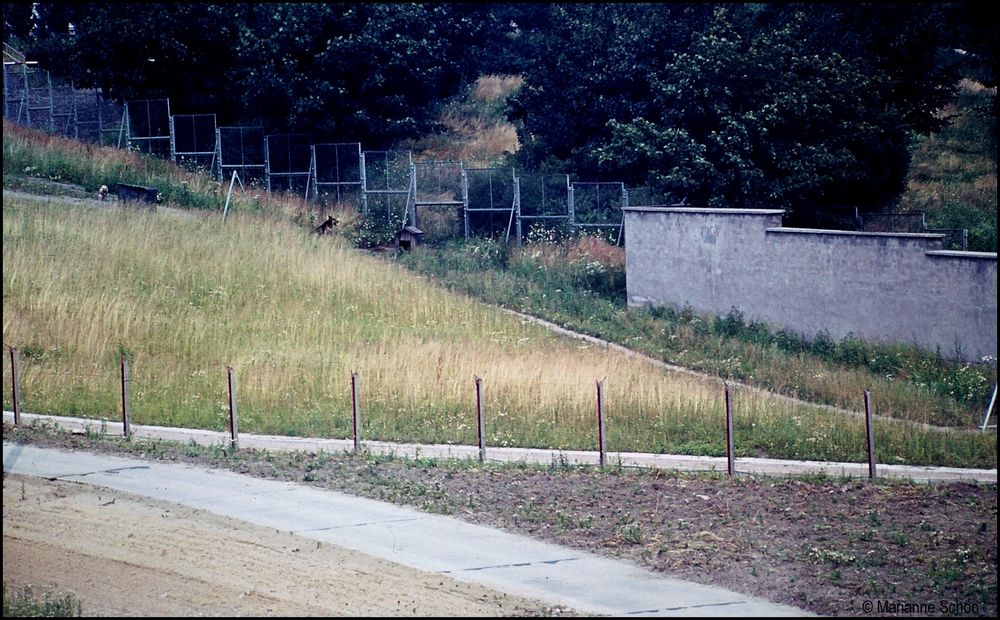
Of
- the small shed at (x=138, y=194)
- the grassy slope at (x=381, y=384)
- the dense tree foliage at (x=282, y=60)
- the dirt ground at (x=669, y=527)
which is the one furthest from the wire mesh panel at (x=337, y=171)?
the dirt ground at (x=669, y=527)

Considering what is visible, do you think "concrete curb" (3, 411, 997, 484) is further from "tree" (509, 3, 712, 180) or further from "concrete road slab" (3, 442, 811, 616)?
"tree" (509, 3, 712, 180)

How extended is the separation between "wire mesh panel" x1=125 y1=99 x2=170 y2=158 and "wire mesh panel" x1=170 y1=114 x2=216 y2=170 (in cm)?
70

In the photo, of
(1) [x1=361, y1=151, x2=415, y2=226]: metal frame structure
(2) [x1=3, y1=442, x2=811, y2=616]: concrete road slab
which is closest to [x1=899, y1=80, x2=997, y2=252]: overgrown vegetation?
(1) [x1=361, y1=151, x2=415, y2=226]: metal frame structure

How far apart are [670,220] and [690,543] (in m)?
19.3

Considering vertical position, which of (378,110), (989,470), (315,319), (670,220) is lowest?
(989,470)

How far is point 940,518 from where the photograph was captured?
492 inches

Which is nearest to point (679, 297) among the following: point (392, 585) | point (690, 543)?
point (690, 543)

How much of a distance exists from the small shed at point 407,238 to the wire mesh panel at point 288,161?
8468 mm

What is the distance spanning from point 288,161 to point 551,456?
30.6m

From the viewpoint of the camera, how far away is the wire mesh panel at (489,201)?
3897cm

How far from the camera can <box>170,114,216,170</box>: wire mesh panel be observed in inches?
1702

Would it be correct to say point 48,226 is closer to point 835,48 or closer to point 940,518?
point 940,518

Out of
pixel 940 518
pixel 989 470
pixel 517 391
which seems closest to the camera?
pixel 940 518

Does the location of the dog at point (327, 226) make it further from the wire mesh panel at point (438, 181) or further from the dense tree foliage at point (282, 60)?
the dense tree foliage at point (282, 60)
